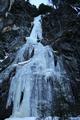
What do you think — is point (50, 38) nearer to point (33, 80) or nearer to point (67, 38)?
point (67, 38)

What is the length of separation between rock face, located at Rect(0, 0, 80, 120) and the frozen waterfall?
1.51 feet

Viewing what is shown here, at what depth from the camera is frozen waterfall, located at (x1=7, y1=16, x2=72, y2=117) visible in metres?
17.2

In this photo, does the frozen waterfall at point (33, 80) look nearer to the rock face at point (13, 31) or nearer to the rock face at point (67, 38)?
the rock face at point (67, 38)

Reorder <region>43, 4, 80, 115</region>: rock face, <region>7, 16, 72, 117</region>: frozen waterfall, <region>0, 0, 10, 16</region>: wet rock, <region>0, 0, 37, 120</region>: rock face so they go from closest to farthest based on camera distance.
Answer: <region>7, 16, 72, 117</region>: frozen waterfall → <region>43, 4, 80, 115</region>: rock face → <region>0, 0, 37, 120</region>: rock face → <region>0, 0, 10, 16</region>: wet rock

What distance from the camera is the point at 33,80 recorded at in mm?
18281

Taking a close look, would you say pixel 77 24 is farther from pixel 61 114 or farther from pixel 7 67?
pixel 61 114

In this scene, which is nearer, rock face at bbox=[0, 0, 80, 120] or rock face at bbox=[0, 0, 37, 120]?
rock face at bbox=[0, 0, 80, 120]

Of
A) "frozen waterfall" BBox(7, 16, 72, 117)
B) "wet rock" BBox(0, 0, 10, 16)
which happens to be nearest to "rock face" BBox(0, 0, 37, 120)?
"wet rock" BBox(0, 0, 10, 16)

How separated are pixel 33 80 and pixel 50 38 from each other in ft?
21.1

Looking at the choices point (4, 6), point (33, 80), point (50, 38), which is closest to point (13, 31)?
point (4, 6)

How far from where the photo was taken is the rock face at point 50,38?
1834 cm

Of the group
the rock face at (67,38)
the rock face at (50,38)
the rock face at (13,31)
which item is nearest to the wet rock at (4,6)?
the rock face at (50,38)

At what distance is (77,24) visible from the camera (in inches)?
909

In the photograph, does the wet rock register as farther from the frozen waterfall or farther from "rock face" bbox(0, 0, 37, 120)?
the frozen waterfall
